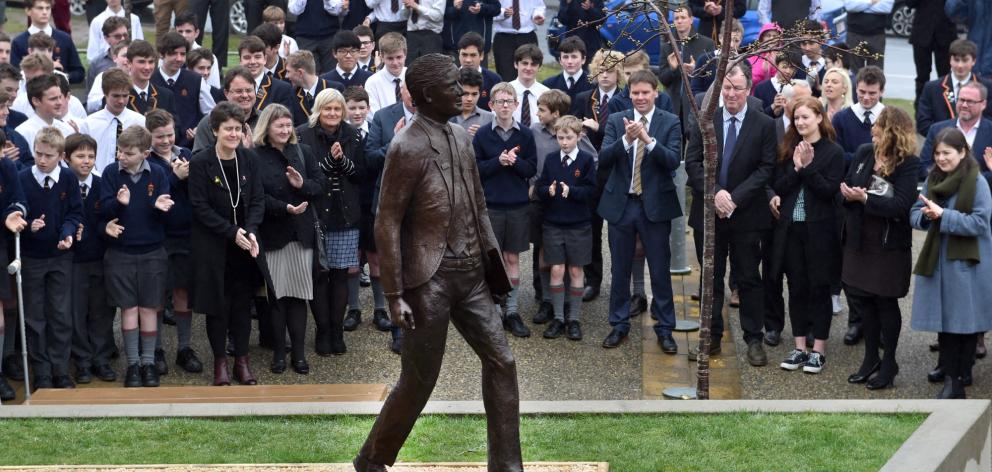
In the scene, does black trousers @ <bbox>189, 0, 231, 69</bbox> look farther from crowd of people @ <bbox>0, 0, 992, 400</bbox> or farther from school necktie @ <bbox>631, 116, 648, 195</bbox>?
school necktie @ <bbox>631, 116, 648, 195</bbox>

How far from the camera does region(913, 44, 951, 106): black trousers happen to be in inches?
752

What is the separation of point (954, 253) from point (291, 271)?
5.21 meters

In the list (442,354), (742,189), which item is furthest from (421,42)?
(442,354)

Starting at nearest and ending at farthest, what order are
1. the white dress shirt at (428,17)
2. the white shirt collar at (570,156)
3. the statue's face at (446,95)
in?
the statue's face at (446,95)
the white shirt collar at (570,156)
the white dress shirt at (428,17)

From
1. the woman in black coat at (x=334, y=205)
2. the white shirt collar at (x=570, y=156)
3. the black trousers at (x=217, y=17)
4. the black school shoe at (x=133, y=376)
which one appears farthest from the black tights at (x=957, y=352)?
the black trousers at (x=217, y=17)

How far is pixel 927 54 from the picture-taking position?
19250 millimetres

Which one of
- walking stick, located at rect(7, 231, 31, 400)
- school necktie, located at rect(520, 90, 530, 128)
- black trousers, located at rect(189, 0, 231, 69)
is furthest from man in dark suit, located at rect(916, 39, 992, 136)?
black trousers, located at rect(189, 0, 231, 69)

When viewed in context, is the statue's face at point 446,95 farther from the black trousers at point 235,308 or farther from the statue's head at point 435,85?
the black trousers at point 235,308

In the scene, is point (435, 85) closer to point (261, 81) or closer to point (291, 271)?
point (291, 271)

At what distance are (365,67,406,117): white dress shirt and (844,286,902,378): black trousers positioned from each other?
475cm

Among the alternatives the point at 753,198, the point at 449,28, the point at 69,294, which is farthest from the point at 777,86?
the point at 69,294

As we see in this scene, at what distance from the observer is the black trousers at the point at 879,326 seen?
11625 millimetres

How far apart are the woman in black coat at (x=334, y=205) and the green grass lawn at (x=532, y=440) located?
2688 millimetres

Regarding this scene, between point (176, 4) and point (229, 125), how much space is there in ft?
25.9
